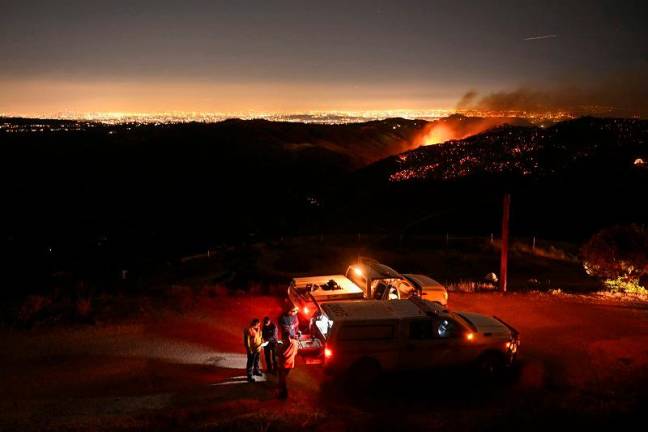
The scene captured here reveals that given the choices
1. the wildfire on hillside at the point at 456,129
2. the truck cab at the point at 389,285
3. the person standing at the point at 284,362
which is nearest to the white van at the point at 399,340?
the person standing at the point at 284,362

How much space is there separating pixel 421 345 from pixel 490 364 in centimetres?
153

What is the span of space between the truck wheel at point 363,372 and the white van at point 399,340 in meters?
0.02

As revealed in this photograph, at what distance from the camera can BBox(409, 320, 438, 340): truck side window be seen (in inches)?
425

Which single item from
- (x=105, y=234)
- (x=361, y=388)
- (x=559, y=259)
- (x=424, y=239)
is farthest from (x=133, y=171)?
(x=361, y=388)

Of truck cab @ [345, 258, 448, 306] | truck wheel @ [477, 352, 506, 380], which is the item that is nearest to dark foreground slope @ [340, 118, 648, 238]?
truck cab @ [345, 258, 448, 306]

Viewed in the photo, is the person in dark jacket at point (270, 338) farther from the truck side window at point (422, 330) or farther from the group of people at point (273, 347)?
the truck side window at point (422, 330)

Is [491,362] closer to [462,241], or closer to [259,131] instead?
[462,241]

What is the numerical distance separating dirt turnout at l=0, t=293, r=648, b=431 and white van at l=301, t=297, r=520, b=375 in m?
0.48

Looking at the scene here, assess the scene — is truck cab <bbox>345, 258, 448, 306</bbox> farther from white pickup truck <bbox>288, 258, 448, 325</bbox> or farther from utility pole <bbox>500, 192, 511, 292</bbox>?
utility pole <bbox>500, 192, 511, 292</bbox>

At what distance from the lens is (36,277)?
2562 cm

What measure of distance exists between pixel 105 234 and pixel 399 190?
36052 mm

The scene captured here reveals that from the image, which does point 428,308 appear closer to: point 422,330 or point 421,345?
point 422,330

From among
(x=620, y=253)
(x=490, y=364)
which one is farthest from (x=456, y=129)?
(x=490, y=364)

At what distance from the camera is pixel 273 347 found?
11.3 meters
